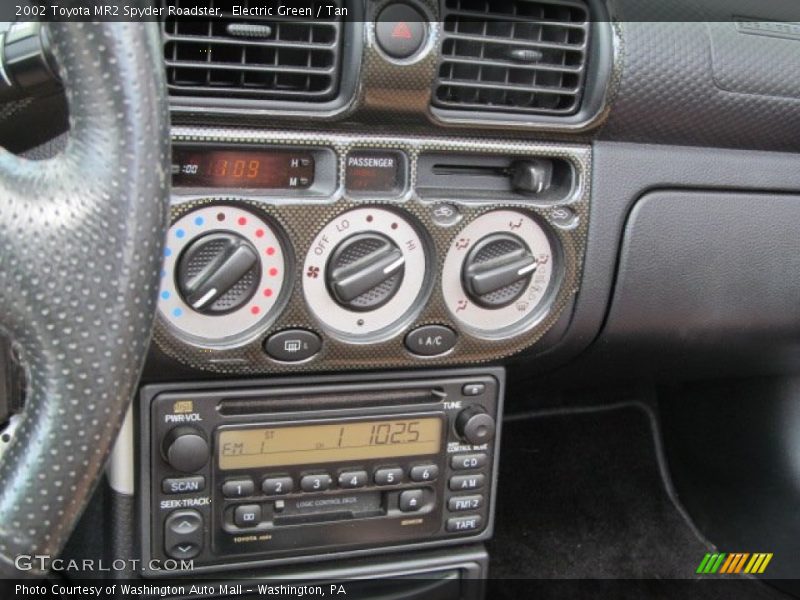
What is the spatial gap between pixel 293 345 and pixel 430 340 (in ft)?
0.49

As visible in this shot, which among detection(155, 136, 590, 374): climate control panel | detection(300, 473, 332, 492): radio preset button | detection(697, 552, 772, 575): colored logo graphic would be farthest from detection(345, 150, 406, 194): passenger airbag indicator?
detection(697, 552, 772, 575): colored logo graphic

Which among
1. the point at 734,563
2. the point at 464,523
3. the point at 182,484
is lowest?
the point at 734,563

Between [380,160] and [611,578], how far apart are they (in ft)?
3.25

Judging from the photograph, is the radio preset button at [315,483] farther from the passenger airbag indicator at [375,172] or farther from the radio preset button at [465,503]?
the passenger airbag indicator at [375,172]

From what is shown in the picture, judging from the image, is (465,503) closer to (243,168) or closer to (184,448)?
(184,448)

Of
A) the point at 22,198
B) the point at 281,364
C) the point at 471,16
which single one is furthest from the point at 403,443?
the point at 22,198

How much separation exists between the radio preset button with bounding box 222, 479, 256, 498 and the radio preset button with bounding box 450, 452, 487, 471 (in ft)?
0.77

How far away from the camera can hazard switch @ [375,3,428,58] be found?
3.11ft

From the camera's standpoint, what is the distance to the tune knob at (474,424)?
1.14 m

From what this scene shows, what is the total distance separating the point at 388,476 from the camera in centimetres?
112

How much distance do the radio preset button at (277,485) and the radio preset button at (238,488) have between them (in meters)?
0.01

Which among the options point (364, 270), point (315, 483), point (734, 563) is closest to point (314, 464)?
point (315, 483)

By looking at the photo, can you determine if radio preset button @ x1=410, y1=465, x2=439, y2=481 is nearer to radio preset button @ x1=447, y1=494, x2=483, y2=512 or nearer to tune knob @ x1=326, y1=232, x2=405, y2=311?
radio preset button @ x1=447, y1=494, x2=483, y2=512

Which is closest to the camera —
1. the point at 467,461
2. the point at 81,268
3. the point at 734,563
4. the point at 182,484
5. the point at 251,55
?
the point at 81,268
